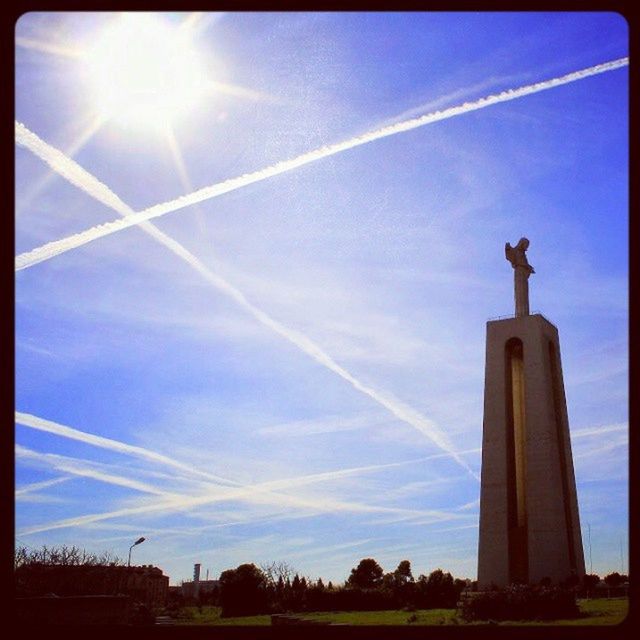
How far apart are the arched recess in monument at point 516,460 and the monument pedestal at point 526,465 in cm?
4

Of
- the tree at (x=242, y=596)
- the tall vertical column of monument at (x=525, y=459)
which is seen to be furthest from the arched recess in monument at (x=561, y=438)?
the tree at (x=242, y=596)

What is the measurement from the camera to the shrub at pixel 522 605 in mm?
21406

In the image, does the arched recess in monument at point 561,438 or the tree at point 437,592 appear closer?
the arched recess in monument at point 561,438

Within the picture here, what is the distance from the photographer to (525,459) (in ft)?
102

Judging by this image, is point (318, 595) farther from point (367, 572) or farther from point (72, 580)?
point (367, 572)

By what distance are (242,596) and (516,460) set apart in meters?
13.8

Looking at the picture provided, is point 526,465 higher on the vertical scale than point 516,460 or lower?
lower

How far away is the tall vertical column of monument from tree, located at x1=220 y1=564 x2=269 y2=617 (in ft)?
32.3

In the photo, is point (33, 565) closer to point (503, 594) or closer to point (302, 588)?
point (302, 588)

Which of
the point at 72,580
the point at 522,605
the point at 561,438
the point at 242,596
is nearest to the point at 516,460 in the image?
the point at 561,438

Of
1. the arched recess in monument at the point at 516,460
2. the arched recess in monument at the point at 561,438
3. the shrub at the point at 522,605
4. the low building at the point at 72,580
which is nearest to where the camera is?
the shrub at the point at 522,605

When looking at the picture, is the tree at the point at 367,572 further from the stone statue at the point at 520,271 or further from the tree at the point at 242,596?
the stone statue at the point at 520,271

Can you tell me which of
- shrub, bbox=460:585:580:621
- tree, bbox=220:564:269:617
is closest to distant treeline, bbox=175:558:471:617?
tree, bbox=220:564:269:617
